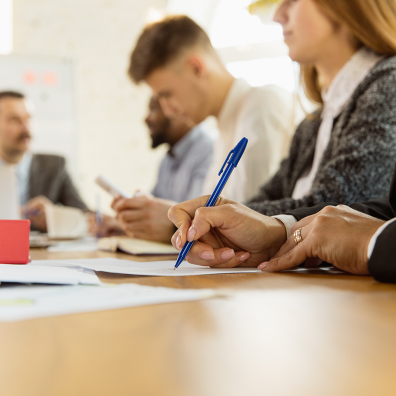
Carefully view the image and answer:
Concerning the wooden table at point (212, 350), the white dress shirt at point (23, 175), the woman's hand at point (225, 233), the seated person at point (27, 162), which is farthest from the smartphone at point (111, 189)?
the white dress shirt at point (23, 175)

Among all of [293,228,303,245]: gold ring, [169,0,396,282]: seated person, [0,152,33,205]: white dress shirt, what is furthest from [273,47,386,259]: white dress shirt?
[0,152,33,205]: white dress shirt

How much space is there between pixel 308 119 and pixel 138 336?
3.52 feet

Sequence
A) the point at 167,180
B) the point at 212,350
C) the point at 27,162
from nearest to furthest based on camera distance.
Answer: the point at 212,350 < the point at 167,180 < the point at 27,162

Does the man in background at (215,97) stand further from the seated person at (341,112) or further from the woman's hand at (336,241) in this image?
the woman's hand at (336,241)

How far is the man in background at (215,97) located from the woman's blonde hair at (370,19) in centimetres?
55

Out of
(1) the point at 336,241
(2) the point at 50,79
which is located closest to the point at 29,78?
(2) the point at 50,79

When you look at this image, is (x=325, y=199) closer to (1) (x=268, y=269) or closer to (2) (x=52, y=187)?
(1) (x=268, y=269)

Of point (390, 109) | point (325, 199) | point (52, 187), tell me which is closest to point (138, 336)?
point (325, 199)

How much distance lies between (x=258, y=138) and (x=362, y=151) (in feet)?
2.64

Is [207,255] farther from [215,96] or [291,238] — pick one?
[215,96]

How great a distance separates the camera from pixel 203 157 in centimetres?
220

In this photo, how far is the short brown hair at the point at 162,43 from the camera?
1.69m

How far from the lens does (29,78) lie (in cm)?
374

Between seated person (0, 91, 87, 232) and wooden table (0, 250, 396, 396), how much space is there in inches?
104
